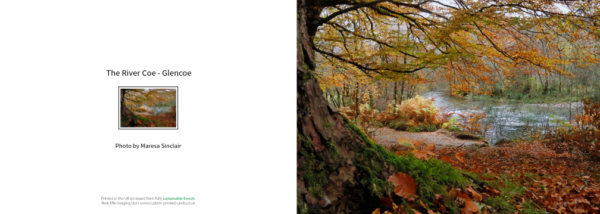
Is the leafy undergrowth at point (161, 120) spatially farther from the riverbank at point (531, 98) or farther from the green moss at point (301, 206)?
the riverbank at point (531, 98)

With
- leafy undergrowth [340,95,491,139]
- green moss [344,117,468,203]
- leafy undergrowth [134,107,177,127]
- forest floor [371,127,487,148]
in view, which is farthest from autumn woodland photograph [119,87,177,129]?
leafy undergrowth [340,95,491,139]

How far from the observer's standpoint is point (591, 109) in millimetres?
5539

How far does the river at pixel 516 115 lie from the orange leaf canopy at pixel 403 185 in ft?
29.0

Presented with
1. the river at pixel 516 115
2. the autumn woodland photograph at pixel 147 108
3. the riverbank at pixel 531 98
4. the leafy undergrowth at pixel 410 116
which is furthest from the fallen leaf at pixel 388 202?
the riverbank at pixel 531 98

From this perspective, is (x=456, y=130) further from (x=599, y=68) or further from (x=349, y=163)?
(x=349, y=163)

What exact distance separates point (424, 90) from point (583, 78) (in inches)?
251

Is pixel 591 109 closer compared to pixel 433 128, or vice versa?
pixel 591 109

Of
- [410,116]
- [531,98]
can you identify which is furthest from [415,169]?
[531,98]

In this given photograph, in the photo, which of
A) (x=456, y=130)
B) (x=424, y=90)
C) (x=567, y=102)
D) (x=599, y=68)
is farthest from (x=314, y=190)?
(x=424, y=90)

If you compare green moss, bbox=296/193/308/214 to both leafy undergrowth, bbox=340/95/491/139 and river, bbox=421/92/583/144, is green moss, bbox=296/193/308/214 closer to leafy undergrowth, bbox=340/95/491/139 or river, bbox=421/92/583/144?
leafy undergrowth, bbox=340/95/491/139

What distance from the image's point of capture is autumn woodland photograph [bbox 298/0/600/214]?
1.68 meters

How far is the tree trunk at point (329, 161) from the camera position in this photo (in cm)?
158

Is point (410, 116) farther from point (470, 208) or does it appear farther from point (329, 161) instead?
point (329, 161)

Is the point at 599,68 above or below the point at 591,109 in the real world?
above
